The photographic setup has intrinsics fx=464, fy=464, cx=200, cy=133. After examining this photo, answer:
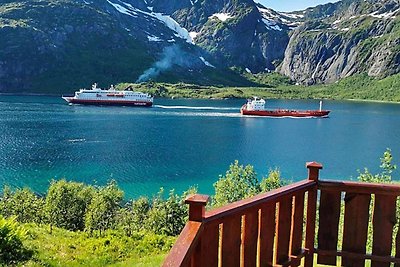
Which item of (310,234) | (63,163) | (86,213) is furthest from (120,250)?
(63,163)

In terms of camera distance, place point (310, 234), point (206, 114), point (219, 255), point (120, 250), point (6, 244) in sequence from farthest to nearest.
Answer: point (206, 114) < point (120, 250) < point (6, 244) < point (310, 234) < point (219, 255)

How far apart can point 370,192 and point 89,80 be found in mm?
196623

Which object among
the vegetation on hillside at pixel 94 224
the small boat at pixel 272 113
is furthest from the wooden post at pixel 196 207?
the small boat at pixel 272 113

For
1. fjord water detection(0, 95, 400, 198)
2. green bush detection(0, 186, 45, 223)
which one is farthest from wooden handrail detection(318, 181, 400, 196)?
fjord water detection(0, 95, 400, 198)

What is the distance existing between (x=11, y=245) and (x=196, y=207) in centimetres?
813

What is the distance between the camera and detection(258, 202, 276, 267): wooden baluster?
421 cm

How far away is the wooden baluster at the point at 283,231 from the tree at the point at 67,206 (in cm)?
2125

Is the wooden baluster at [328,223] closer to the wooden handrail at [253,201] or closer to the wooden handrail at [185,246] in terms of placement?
the wooden handrail at [253,201]

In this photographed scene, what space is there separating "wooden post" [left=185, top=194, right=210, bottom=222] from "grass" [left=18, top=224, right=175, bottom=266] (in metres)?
7.89

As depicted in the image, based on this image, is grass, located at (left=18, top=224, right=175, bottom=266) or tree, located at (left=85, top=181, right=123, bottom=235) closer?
grass, located at (left=18, top=224, right=175, bottom=266)

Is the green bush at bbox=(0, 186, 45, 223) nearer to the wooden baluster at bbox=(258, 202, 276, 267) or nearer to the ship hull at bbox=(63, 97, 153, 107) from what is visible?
the wooden baluster at bbox=(258, 202, 276, 267)

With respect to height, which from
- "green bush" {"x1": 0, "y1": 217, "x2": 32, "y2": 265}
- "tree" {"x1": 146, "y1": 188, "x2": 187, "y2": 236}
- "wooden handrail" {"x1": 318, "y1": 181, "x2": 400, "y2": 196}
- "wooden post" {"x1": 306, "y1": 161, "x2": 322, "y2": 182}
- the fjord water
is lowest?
the fjord water

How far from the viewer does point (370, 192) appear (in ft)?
15.8

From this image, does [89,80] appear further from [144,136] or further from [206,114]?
[144,136]
